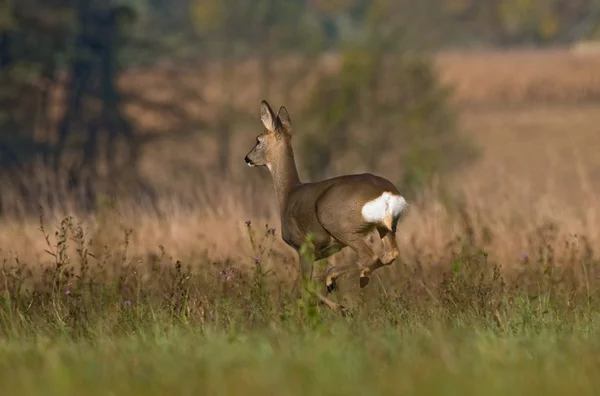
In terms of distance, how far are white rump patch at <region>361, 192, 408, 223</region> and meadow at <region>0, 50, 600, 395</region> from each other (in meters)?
0.47

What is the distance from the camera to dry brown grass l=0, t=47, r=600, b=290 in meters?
13.1

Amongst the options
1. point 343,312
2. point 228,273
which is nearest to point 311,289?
point 343,312

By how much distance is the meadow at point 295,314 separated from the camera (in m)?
6.13

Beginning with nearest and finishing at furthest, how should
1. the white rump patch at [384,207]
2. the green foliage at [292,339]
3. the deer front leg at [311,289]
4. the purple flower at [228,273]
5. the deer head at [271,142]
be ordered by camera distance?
the green foliage at [292,339]
the deer front leg at [311,289]
the purple flower at [228,273]
the white rump patch at [384,207]
the deer head at [271,142]

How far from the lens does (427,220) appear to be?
13.4 meters

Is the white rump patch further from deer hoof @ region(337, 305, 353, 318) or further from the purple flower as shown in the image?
the purple flower

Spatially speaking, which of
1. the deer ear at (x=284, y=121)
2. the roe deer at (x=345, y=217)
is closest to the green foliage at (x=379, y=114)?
the deer ear at (x=284, y=121)

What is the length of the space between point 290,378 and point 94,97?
35024mm

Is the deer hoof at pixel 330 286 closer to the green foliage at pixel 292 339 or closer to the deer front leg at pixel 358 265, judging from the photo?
the deer front leg at pixel 358 265

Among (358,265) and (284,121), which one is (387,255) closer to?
(358,265)

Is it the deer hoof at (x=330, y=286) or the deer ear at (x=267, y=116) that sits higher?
the deer ear at (x=267, y=116)

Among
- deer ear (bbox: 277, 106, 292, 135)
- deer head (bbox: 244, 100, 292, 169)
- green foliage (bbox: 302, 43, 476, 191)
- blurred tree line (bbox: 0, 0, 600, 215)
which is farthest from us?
green foliage (bbox: 302, 43, 476, 191)

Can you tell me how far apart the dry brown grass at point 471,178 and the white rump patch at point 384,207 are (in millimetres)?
1759

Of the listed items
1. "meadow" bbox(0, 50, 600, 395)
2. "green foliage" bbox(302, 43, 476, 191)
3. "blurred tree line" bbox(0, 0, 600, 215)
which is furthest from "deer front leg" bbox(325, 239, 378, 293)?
"green foliage" bbox(302, 43, 476, 191)
